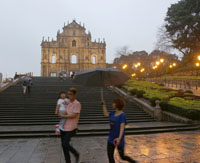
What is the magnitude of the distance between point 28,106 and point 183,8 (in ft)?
91.8

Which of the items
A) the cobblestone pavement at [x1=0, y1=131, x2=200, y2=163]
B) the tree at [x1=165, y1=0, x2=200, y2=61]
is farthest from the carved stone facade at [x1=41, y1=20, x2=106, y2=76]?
the cobblestone pavement at [x1=0, y1=131, x2=200, y2=163]

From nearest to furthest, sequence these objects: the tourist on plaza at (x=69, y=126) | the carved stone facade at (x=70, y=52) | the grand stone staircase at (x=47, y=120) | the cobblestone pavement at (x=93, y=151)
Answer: the tourist on plaza at (x=69, y=126) → the cobblestone pavement at (x=93, y=151) → the grand stone staircase at (x=47, y=120) → the carved stone facade at (x=70, y=52)

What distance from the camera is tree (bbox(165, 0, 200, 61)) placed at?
29.3 meters

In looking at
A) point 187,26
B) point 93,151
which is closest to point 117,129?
point 93,151

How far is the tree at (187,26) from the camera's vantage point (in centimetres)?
2927

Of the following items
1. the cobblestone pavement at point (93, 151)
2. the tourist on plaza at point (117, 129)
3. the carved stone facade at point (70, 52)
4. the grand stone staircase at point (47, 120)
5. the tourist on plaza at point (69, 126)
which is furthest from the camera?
the carved stone facade at point (70, 52)

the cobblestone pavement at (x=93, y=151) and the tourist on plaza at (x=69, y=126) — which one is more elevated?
the tourist on plaza at (x=69, y=126)

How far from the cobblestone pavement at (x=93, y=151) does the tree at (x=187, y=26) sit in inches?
1019

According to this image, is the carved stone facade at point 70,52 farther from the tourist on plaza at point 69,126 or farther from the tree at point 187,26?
the tourist on plaza at point 69,126

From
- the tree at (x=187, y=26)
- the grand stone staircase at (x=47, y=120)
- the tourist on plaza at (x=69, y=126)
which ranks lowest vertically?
the grand stone staircase at (x=47, y=120)

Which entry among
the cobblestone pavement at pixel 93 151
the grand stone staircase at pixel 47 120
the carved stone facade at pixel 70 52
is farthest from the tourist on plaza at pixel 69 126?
the carved stone facade at pixel 70 52

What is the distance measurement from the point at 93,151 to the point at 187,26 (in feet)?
97.1

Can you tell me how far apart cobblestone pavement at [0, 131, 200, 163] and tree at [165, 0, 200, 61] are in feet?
84.9

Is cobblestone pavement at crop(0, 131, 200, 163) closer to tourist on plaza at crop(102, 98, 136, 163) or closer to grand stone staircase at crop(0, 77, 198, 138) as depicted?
grand stone staircase at crop(0, 77, 198, 138)
